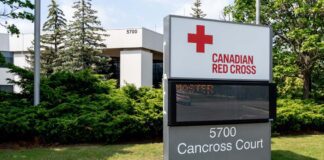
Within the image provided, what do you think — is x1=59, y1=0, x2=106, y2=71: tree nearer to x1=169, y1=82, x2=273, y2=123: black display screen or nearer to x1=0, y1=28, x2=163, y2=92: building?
x1=0, y1=28, x2=163, y2=92: building

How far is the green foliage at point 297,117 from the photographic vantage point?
11.4m

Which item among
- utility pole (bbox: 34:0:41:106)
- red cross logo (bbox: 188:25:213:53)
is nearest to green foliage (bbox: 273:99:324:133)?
red cross logo (bbox: 188:25:213:53)

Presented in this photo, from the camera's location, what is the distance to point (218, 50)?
6.11 m

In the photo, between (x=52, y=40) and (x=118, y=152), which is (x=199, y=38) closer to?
(x=118, y=152)

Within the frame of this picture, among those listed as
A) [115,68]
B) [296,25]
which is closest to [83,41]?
[115,68]

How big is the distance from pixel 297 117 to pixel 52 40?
27.3 m

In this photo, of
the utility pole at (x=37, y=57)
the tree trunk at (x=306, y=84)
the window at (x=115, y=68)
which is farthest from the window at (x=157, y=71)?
the utility pole at (x=37, y=57)

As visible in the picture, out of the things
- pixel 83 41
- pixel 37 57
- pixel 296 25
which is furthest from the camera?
pixel 83 41

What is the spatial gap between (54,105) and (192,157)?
4.88 metres

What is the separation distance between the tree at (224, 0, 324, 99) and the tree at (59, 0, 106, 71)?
62.4 feet

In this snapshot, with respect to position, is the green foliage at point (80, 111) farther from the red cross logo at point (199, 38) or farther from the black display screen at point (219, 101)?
the red cross logo at point (199, 38)

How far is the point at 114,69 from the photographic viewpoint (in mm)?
42188

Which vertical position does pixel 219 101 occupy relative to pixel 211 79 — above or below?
below

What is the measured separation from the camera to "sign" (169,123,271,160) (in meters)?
5.78
